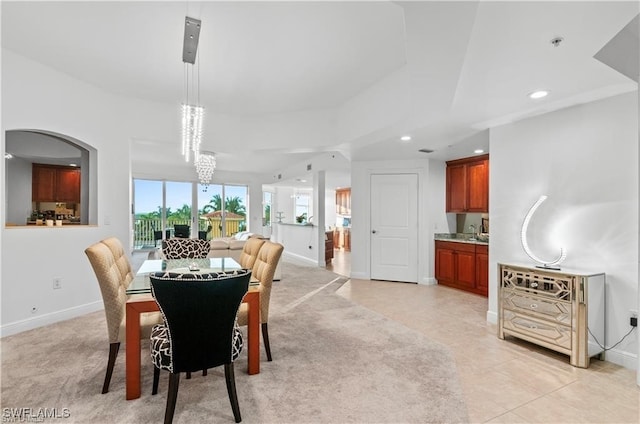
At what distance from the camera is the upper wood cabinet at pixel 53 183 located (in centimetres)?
504

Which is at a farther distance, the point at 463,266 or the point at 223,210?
the point at 223,210

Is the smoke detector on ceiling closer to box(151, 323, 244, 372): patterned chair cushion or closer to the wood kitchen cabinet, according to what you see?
box(151, 323, 244, 372): patterned chair cushion

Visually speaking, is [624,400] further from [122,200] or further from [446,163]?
[122,200]

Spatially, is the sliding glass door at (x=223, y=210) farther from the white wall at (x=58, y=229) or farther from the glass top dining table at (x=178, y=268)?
the glass top dining table at (x=178, y=268)

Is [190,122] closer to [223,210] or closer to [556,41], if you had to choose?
[556,41]

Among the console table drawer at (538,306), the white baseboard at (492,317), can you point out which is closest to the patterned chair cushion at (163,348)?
the console table drawer at (538,306)

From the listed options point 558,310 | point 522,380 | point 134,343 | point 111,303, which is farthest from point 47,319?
point 558,310

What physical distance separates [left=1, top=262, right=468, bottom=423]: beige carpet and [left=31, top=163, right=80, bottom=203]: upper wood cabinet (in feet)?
8.27

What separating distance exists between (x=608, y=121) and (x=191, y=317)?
11.9ft

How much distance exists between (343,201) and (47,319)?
9.53 meters

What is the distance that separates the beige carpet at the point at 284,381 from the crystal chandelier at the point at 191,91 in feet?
7.11

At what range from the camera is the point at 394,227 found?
20.1 feet

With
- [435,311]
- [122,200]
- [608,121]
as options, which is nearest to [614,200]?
[608,121]

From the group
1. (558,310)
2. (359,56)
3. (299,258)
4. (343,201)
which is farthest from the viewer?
(343,201)
